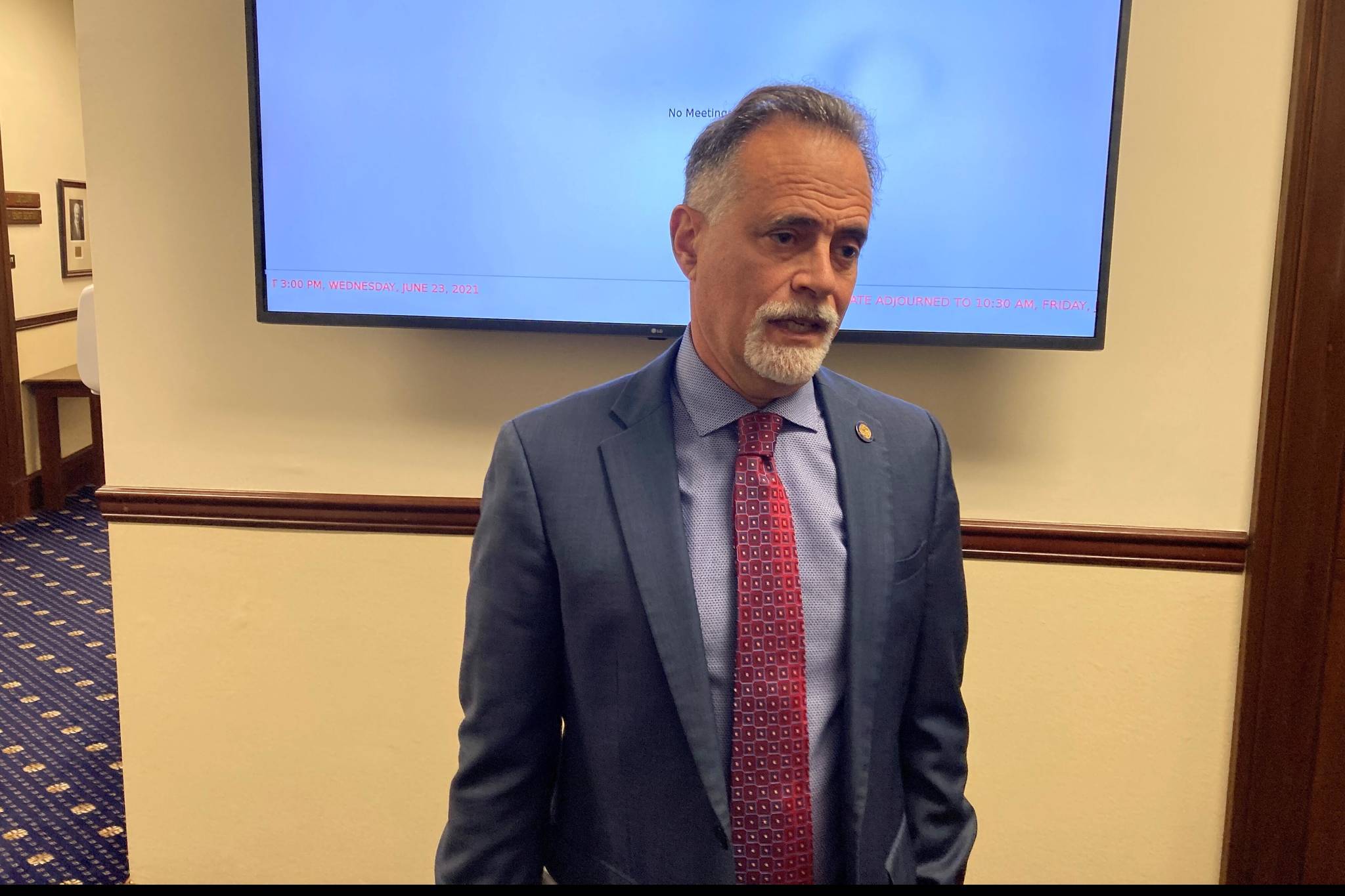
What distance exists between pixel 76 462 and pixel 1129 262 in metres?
5.37

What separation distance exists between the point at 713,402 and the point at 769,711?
34 cm

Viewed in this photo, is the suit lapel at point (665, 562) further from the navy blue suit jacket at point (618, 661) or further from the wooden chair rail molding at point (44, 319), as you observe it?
the wooden chair rail molding at point (44, 319)

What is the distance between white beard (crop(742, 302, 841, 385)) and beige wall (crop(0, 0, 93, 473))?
16.1 ft

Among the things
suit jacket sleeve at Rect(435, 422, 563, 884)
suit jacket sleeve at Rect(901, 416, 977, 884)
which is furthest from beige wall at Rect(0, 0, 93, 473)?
suit jacket sleeve at Rect(901, 416, 977, 884)

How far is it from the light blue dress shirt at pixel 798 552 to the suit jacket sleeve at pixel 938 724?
5.8 inches

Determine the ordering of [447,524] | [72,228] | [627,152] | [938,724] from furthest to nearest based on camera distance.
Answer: [72,228] → [447,524] → [627,152] → [938,724]

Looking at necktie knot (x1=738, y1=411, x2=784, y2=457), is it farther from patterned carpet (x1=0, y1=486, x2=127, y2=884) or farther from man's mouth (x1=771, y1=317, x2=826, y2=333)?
patterned carpet (x1=0, y1=486, x2=127, y2=884)

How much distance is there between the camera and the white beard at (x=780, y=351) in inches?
45.0

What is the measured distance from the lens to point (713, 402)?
4.01ft

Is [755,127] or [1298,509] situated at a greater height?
[755,127]

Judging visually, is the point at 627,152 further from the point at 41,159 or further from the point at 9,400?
the point at 41,159

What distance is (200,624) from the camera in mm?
2191

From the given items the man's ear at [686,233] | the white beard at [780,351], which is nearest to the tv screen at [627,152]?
the man's ear at [686,233]

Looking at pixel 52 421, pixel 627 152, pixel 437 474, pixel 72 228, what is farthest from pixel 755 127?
pixel 72 228
